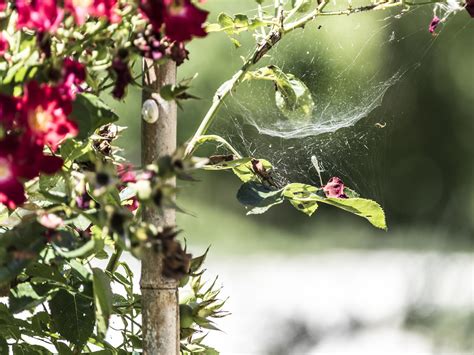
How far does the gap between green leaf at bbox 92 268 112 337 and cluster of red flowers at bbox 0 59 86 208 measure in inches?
2.8

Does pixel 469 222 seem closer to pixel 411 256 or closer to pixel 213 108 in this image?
pixel 411 256

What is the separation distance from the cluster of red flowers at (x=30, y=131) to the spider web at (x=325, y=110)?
16.0 inches

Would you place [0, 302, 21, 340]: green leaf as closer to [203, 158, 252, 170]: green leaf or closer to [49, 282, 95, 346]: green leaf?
[49, 282, 95, 346]: green leaf

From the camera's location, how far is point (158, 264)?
2.05ft

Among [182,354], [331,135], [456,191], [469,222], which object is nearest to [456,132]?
[456,191]

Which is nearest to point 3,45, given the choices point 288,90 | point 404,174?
point 288,90

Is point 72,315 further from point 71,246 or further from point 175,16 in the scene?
point 175,16

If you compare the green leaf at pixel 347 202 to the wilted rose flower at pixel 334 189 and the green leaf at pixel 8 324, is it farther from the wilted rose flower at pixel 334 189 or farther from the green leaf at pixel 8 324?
the green leaf at pixel 8 324

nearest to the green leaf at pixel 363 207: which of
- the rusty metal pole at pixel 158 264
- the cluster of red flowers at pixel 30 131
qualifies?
the rusty metal pole at pixel 158 264

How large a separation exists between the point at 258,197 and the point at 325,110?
0.45 metres

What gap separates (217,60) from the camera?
2.85m

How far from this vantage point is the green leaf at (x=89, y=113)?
529mm

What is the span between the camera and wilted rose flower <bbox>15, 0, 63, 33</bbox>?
Result: 485 mm

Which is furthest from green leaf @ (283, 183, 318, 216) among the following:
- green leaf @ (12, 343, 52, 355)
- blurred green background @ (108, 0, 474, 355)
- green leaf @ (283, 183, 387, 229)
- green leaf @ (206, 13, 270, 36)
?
blurred green background @ (108, 0, 474, 355)
